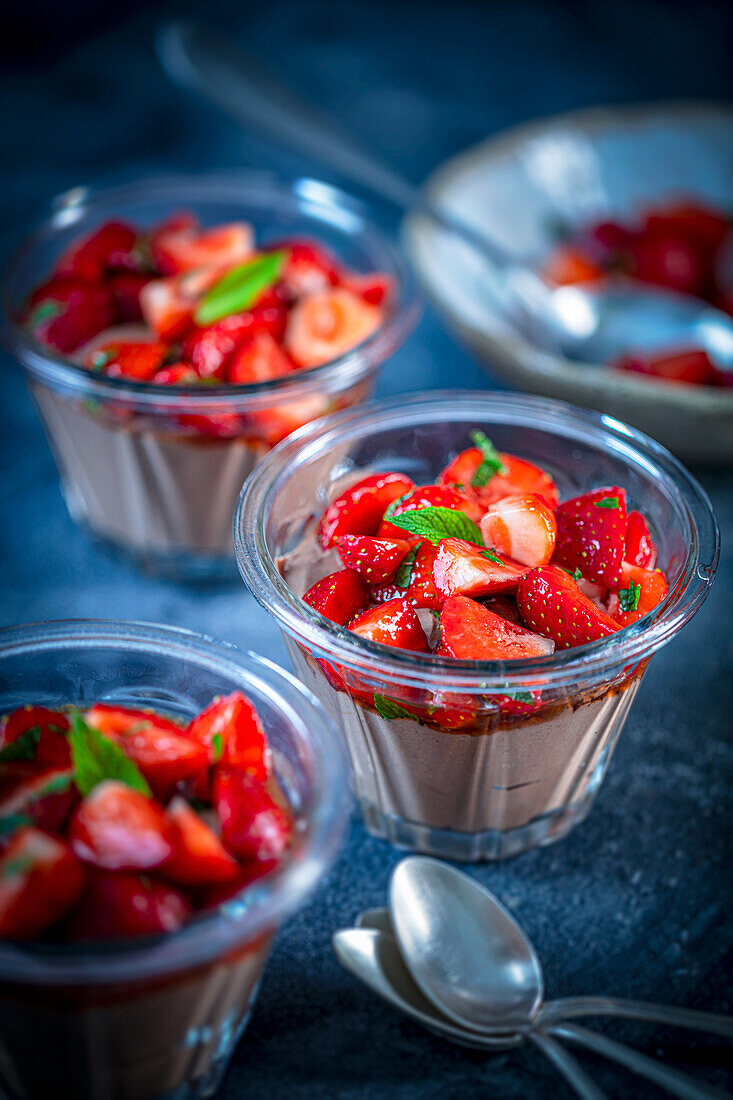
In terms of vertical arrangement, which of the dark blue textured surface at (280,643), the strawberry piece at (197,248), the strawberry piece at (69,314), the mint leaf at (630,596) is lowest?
the dark blue textured surface at (280,643)

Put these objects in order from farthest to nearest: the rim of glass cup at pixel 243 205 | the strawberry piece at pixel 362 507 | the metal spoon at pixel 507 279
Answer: the metal spoon at pixel 507 279
the rim of glass cup at pixel 243 205
the strawberry piece at pixel 362 507

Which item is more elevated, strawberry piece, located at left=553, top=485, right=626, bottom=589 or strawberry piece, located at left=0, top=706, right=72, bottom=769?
strawberry piece, located at left=553, top=485, right=626, bottom=589

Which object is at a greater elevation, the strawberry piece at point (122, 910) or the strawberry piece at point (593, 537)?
the strawberry piece at point (593, 537)

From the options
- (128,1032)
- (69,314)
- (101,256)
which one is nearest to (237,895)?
(128,1032)

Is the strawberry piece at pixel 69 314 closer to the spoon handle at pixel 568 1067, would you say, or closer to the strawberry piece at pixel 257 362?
the strawberry piece at pixel 257 362

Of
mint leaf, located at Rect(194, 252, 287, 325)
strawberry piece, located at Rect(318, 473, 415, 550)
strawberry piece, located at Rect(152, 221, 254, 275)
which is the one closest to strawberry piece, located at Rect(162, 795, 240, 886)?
strawberry piece, located at Rect(318, 473, 415, 550)

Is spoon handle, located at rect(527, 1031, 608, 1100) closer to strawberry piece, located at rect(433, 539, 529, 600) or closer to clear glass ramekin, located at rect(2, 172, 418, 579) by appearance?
strawberry piece, located at rect(433, 539, 529, 600)

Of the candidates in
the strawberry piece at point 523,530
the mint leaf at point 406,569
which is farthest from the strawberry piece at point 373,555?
the strawberry piece at point 523,530
